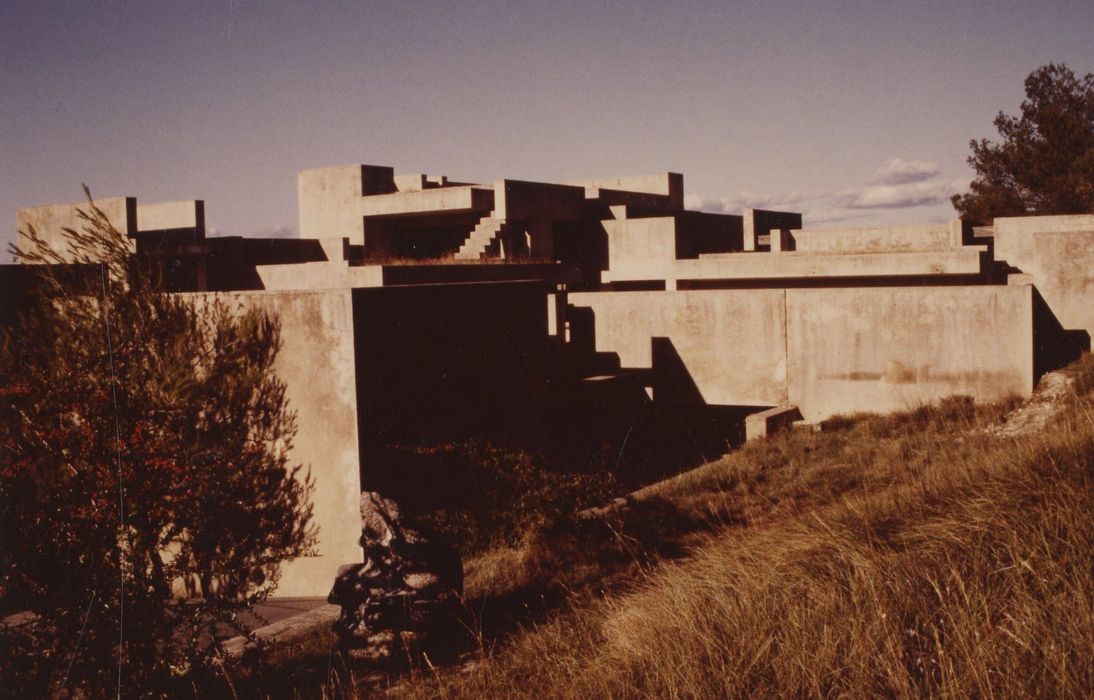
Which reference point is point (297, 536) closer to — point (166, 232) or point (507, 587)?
point (507, 587)

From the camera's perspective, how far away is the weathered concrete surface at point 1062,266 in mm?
19125

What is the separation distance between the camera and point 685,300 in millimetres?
18719

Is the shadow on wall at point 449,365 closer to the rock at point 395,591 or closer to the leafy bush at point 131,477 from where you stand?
the leafy bush at point 131,477

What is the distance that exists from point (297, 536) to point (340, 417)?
72.5 inches

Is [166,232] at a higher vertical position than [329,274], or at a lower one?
higher

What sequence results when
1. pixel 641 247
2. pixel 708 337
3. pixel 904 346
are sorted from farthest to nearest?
pixel 641 247, pixel 708 337, pixel 904 346

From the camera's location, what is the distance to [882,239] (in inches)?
1021

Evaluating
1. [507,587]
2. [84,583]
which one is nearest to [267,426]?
[84,583]

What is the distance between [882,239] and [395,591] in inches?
885

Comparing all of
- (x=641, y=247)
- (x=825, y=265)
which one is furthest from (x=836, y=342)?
(x=641, y=247)

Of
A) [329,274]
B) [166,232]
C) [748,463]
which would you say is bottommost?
[748,463]

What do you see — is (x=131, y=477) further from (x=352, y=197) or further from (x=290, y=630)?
(x=352, y=197)

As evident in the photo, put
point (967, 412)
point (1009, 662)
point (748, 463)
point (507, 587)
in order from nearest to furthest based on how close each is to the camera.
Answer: point (1009, 662)
point (507, 587)
point (748, 463)
point (967, 412)

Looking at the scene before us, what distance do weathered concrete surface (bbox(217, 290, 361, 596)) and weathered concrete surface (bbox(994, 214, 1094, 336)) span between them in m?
16.3
